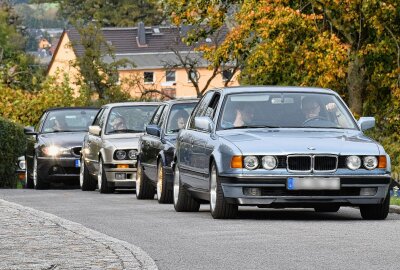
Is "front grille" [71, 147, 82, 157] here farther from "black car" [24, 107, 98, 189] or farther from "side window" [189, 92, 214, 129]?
"side window" [189, 92, 214, 129]

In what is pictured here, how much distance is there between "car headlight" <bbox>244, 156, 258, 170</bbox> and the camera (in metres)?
16.7

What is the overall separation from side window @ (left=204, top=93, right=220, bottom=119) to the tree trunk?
2414 centimetres

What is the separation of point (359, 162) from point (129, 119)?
12015 mm

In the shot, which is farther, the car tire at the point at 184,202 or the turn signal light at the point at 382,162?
the car tire at the point at 184,202

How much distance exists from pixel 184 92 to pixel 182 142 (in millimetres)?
123963

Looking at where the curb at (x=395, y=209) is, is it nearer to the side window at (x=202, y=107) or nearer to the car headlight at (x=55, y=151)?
the side window at (x=202, y=107)

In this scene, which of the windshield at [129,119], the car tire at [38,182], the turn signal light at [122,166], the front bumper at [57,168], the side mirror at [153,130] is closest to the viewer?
the side mirror at [153,130]

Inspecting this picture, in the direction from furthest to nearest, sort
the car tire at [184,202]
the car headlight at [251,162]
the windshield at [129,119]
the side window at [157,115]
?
1. the windshield at [129,119]
2. the side window at [157,115]
3. the car tire at [184,202]
4. the car headlight at [251,162]

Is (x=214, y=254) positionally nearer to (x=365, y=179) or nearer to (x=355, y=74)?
(x=365, y=179)

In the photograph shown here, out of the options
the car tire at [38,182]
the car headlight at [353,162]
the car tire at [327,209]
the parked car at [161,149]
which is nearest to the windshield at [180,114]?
the parked car at [161,149]

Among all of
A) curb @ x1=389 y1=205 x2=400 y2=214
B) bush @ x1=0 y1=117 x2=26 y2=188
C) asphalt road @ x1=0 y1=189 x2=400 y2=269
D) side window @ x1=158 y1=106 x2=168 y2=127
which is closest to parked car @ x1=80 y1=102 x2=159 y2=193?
side window @ x1=158 y1=106 x2=168 y2=127

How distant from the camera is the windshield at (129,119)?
92.4 feet

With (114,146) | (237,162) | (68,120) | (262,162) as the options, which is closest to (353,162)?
(262,162)

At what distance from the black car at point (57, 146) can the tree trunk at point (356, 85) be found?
469 inches
